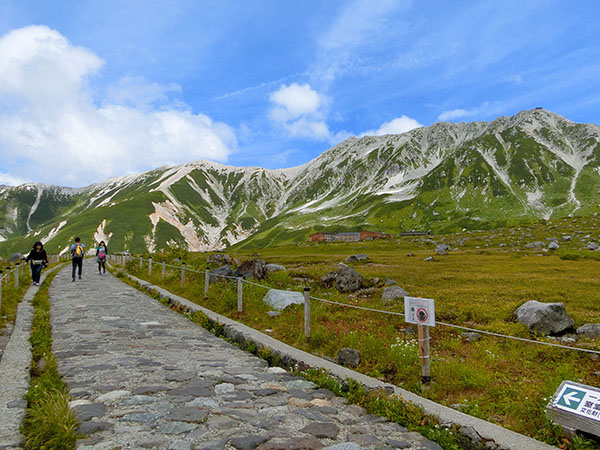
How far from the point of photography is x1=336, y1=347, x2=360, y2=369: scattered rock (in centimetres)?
970

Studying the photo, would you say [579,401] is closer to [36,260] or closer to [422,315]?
[422,315]

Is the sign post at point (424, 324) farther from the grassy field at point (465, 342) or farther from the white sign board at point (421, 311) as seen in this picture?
the grassy field at point (465, 342)

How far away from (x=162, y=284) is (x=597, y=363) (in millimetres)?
22952

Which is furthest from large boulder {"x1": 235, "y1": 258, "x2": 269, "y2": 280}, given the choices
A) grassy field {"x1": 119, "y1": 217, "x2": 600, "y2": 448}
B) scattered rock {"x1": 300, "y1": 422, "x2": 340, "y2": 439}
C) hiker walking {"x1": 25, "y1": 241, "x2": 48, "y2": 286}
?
scattered rock {"x1": 300, "y1": 422, "x2": 340, "y2": 439}

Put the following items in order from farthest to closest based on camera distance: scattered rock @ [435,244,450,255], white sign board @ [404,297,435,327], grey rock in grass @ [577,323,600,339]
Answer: scattered rock @ [435,244,450,255] < grey rock in grass @ [577,323,600,339] < white sign board @ [404,297,435,327]

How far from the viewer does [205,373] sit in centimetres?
874

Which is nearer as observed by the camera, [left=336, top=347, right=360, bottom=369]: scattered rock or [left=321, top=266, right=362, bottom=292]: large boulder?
[left=336, top=347, right=360, bottom=369]: scattered rock

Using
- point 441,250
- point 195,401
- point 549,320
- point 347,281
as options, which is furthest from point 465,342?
point 441,250

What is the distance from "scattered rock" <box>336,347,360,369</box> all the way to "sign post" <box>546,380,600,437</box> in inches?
178

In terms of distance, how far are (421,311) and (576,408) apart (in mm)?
3256

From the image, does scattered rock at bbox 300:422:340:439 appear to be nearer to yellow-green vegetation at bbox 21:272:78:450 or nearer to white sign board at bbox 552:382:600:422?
yellow-green vegetation at bbox 21:272:78:450

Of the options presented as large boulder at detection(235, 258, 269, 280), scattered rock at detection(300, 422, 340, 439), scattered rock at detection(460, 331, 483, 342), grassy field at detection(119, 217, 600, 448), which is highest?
large boulder at detection(235, 258, 269, 280)

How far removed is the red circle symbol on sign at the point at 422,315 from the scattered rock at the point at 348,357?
7.15ft

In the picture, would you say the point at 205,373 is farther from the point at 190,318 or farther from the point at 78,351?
the point at 190,318
